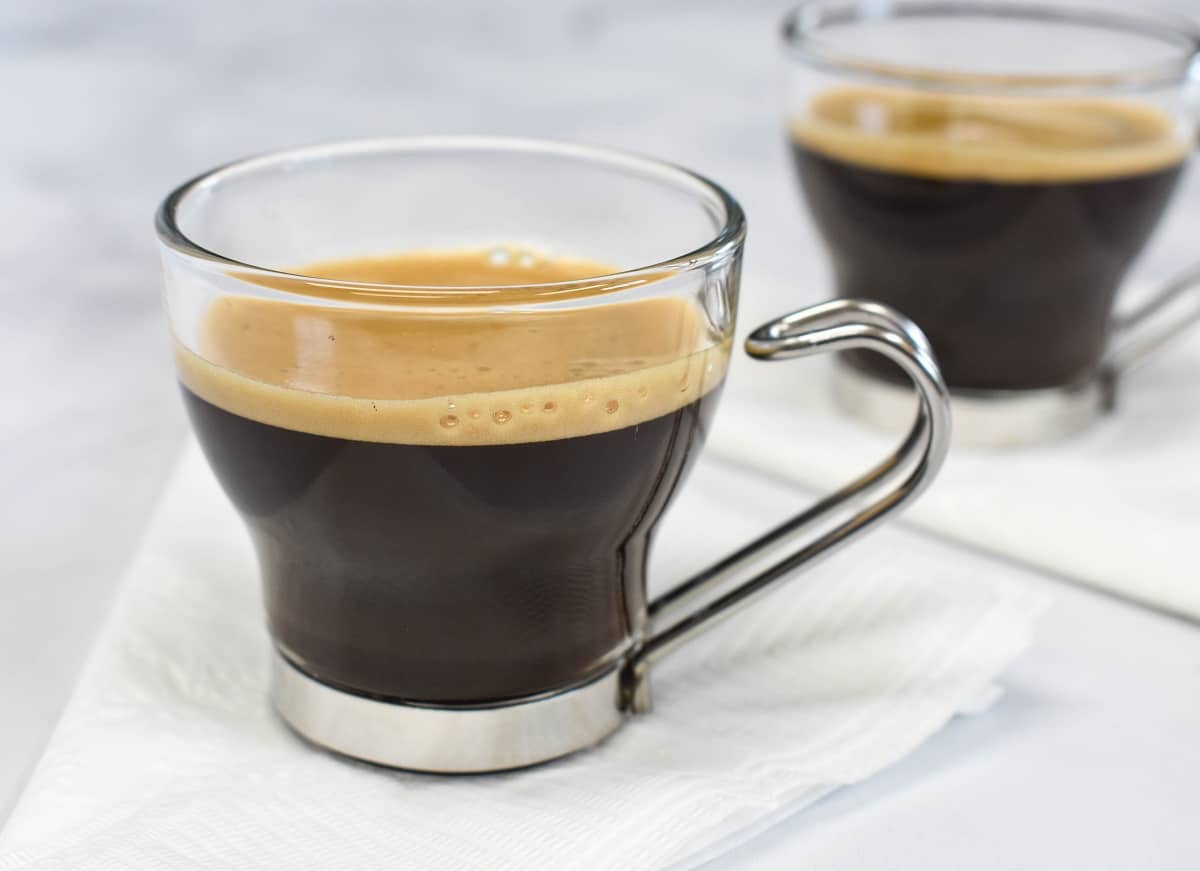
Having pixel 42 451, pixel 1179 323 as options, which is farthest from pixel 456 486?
pixel 1179 323

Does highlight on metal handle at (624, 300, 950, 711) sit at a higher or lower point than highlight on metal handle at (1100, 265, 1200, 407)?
higher

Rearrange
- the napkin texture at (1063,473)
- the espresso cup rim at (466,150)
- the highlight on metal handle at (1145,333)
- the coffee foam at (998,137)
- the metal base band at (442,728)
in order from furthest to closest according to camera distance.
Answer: the highlight on metal handle at (1145,333) < the coffee foam at (998,137) < the napkin texture at (1063,473) < the metal base band at (442,728) < the espresso cup rim at (466,150)

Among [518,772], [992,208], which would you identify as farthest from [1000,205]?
[518,772]

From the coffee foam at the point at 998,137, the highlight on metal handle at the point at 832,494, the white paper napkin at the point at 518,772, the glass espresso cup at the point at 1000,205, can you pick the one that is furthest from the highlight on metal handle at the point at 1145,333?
the highlight on metal handle at the point at 832,494

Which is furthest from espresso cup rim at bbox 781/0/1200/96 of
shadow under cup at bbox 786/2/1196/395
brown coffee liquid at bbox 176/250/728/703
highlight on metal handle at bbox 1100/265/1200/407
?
brown coffee liquid at bbox 176/250/728/703

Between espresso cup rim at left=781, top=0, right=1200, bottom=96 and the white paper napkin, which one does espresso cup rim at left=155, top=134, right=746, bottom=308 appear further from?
espresso cup rim at left=781, top=0, right=1200, bottom=96

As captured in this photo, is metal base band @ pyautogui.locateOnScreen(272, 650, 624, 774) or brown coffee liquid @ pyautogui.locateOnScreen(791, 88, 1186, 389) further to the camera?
brown coffee liquid @ pyautogui.locateOnScreen(791, 88, 1186, 389)

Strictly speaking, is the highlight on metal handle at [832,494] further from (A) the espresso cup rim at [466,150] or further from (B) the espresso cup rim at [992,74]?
(B) the espresso cup rim at [992,74]

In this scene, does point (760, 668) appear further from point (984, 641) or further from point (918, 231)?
point (918, 231)
